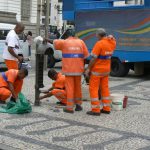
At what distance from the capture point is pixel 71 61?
9.16m

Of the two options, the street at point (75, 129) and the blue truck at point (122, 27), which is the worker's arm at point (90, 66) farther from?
the blue truck at point (122, 27)

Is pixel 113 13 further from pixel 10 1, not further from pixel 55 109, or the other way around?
pixel 10 1

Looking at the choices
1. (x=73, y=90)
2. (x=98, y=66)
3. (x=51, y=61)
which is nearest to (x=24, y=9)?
(x=51, y=61)

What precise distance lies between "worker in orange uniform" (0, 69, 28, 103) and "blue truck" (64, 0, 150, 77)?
6.66 metres

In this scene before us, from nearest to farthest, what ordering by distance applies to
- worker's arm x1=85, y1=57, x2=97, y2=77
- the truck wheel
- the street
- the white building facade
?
the street → worker's arm x1=85, y1=57, x2=97, y2=77 → the truck wheel → the white building facade

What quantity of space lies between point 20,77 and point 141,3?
7578mm

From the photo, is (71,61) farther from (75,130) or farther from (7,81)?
(75,130)

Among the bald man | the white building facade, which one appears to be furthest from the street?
the white building facade

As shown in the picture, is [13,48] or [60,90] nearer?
[60,90]

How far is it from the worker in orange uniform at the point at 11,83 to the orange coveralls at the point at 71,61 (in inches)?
36.4

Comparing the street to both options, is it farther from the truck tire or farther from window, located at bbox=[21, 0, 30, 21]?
window, located at bbox=[21, 0, 30, 21]

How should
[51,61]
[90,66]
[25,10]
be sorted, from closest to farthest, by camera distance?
[90,66] → [51,61] → [25,10]

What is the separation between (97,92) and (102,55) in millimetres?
752

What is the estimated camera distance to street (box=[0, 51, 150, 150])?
689 centimetres
